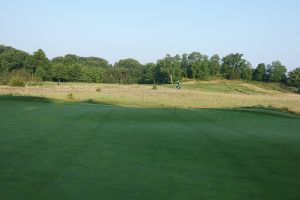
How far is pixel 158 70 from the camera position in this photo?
119 meters

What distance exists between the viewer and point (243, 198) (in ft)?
20.8

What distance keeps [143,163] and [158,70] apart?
11098 cm

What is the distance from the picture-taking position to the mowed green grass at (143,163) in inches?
259

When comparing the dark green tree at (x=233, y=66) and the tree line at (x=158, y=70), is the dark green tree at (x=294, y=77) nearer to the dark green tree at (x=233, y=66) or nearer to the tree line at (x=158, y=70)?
the tree line at (x=158, y=70)

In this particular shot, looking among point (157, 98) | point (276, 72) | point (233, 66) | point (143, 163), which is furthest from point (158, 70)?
point (143, 163)

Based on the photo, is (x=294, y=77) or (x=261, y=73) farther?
(x=261, y=73)

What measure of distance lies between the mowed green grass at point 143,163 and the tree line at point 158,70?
8589 centimetres

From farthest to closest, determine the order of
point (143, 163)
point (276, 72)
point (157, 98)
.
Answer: point (276, 72) → point (157, 98) → point (143, 163)

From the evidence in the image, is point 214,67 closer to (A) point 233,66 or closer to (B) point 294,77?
(A) point 233,66

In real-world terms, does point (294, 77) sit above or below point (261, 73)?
below

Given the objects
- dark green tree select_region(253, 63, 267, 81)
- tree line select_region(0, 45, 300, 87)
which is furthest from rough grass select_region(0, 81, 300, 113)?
dark green tree select_region(253, 63, 267, 81)

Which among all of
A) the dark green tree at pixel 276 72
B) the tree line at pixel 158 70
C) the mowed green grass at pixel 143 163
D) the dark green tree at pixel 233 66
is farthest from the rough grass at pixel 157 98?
the dark green tree at pixel 233 66

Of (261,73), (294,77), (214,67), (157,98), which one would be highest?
(214,67)

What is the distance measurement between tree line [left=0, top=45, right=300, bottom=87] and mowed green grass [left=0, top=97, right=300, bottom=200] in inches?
3381
